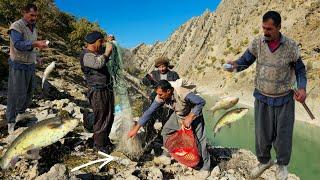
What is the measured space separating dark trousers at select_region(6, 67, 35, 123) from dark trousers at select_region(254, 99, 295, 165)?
4.91 meters

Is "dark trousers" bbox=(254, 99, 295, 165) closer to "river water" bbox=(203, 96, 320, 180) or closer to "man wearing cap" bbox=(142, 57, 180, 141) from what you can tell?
"man wearing cap" bbox=(142, 57, 180, 141)

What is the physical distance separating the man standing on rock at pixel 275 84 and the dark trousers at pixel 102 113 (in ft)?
9.04

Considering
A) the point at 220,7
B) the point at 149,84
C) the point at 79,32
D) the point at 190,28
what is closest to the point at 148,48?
the point at 190,28

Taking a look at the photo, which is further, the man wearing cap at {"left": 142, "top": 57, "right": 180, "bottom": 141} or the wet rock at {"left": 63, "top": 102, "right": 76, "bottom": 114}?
the wet rock at {"left": 63, "top": 102, "right": 76, "bottom": 114}

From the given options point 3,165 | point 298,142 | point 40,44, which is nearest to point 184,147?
point 3,165

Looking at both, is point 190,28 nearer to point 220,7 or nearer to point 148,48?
point 220,7

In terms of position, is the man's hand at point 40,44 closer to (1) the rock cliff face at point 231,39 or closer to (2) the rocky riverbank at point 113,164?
(2) the rocky riverbank at point 113,164

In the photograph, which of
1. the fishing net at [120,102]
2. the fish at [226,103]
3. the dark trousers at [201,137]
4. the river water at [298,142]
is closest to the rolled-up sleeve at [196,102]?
the dark trousers at [201,137]

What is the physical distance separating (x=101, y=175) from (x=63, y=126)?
1.49 metres

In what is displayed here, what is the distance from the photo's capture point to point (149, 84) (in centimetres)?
1109

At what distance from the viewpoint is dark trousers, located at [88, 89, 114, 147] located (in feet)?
31.1

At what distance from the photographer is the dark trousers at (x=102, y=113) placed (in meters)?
9.48

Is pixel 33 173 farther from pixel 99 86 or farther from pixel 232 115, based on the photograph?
pixel 232 115

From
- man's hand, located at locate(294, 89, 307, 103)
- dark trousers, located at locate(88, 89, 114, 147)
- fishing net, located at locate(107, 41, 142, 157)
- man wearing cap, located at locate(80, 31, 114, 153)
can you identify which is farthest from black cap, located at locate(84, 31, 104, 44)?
man's hand, located at locate(294, 89, 307, 103)
